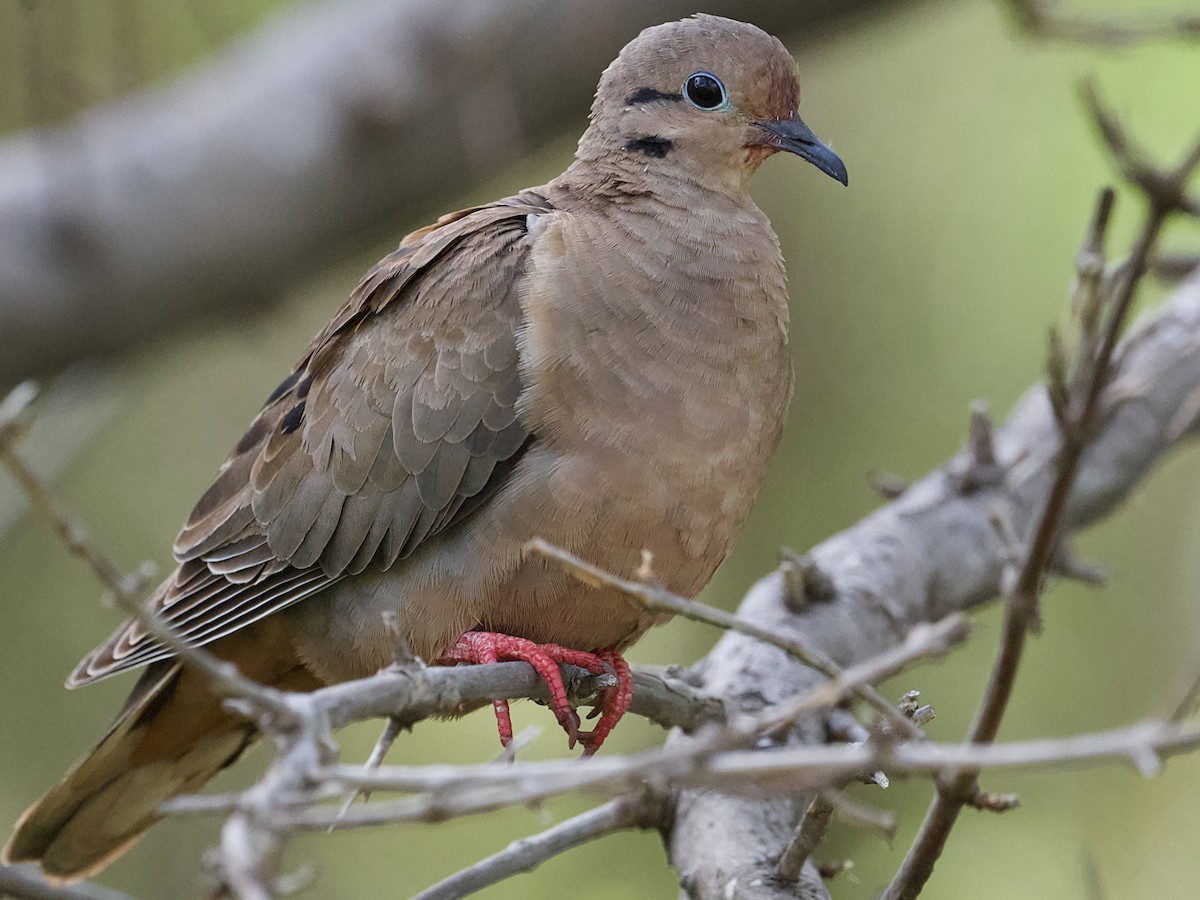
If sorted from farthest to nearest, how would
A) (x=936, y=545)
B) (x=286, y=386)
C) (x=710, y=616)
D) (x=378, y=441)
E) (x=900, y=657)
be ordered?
1. (x=936, y=545)
2. (x=286, y=386)
3. (x=378, y=441)
4. (x=710, y=616)
5. (x=900, y=657)

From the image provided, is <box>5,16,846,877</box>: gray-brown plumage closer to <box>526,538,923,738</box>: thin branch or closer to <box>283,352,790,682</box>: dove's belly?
<box>283,352,790,682</box>: dove's belly

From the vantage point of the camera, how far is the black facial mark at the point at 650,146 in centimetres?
342

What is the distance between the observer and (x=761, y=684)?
3.50m

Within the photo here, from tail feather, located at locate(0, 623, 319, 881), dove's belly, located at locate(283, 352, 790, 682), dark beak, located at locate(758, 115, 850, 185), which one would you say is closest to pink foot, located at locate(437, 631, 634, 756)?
dove's belly, located at locate(283, 352, 790, 682)

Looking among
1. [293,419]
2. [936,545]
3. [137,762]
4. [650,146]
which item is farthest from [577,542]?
[936,545]

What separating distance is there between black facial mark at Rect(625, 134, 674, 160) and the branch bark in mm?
2264

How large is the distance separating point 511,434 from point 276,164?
3217 mm

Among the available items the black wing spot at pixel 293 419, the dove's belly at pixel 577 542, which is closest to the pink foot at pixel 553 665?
the dove's belly at pixel 577 542

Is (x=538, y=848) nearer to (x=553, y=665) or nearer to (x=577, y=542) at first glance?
(x=553, y=665)

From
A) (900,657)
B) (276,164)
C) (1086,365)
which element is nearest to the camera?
(900,657)

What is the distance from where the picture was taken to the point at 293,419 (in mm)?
3529

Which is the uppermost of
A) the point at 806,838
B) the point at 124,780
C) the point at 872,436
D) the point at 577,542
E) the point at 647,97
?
the point at 647,97

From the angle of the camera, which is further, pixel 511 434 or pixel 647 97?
pixel 647 97

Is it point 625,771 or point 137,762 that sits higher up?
point 625,771
